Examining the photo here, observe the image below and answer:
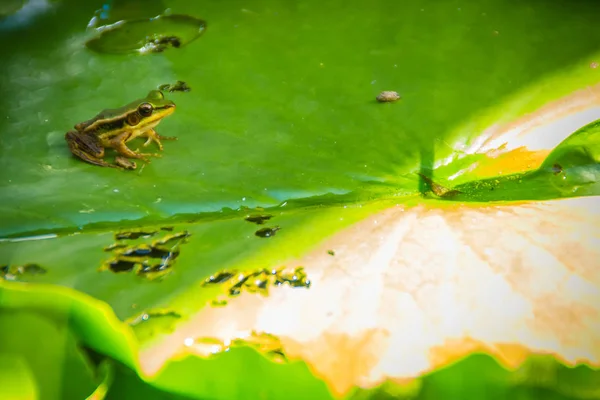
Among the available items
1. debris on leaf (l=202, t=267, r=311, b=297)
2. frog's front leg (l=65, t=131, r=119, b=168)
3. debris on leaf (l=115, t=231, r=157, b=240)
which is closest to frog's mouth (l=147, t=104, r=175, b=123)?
frog's front leg (l=65, t=131, r=119, b=168)

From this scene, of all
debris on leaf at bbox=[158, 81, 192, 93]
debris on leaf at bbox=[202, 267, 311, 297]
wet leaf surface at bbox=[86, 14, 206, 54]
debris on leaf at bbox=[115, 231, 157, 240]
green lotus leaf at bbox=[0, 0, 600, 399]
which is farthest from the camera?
wet leaf surface at bbox=[86, 14, 206, 54]

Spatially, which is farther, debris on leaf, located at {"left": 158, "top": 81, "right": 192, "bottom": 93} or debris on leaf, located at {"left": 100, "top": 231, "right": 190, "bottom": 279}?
debris on leaf, located at {"left": 158, "top": 81, "right": 192, "bottom": 93}

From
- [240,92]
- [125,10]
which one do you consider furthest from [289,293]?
[125,10]

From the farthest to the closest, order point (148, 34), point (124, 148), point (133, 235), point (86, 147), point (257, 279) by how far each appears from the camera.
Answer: point (148, 34) < point (124, 148) < point (86, 147) < point (133, 235) < point (257, 279)

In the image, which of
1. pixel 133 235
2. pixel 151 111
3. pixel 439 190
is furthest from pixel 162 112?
pixel 439 190

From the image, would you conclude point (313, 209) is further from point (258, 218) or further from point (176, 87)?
point (176, 87)

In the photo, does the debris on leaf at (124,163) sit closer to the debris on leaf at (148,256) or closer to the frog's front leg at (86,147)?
the frog's front leg at (86,147)

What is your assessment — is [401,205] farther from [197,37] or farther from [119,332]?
[197,37]

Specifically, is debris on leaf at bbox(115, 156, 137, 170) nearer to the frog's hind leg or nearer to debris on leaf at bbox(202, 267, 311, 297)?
the frog's hind leg
